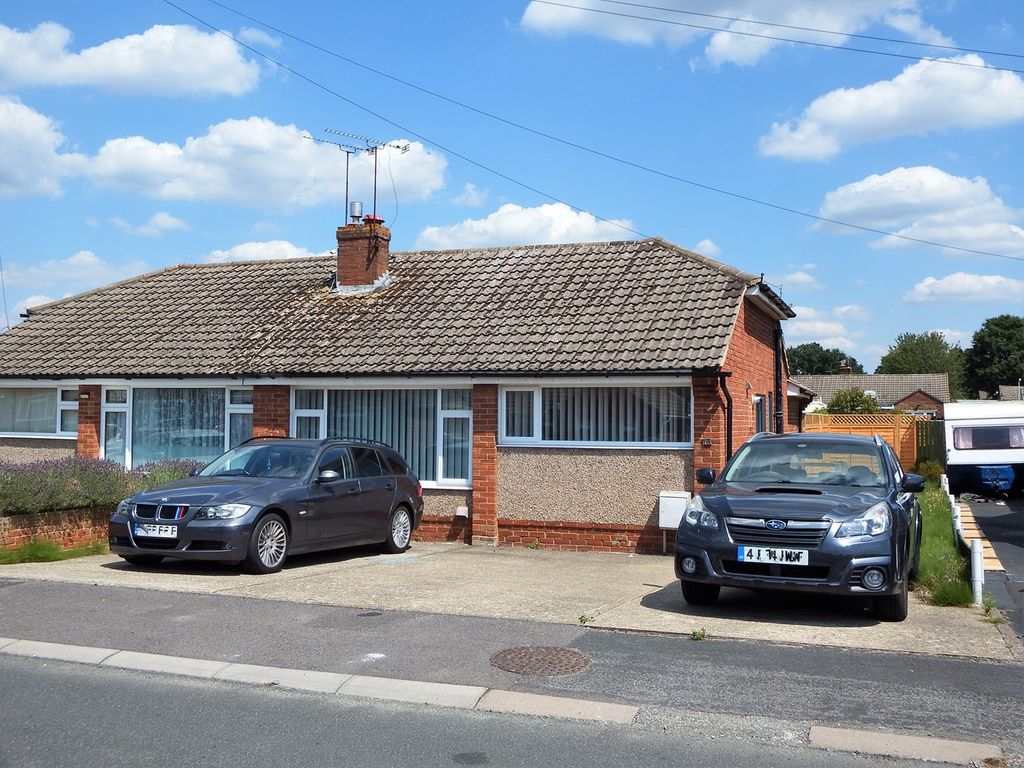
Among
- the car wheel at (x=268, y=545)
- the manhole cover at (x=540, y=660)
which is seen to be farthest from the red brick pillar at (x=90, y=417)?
the manhole cover at (x=540, y=660)

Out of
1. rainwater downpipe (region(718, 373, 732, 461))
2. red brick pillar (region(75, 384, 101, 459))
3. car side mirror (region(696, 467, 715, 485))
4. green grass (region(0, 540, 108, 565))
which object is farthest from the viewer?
red brick pillar (region(75, 384, 101, 459))

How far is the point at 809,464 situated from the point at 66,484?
896cm

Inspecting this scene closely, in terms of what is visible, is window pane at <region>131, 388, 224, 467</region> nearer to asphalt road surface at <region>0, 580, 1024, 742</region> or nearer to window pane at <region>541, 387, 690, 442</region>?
window pane at <region>541, 387, 690, 442</region>

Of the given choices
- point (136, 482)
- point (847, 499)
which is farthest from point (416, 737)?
point (136, 482)

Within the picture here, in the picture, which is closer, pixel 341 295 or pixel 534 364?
pixel 534 364

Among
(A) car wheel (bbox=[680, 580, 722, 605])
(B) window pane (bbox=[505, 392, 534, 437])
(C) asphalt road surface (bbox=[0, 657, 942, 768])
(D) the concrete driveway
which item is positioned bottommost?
(C) asphalt road surface (bbox=[0, 657, 942, 768])

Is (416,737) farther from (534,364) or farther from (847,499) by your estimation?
(534,364)

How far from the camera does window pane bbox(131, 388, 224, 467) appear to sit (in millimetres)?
16312

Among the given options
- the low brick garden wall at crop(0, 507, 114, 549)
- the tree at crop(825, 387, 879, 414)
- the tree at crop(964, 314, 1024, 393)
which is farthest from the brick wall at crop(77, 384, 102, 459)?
the tree at crop(964, 314, 1024, 393)

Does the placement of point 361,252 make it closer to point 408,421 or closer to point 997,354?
point 408,421

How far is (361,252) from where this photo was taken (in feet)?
59.0

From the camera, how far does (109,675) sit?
6.50 meters

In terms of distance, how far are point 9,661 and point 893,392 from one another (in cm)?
8439

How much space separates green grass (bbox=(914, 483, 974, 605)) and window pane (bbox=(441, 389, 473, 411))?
6.56 meters
